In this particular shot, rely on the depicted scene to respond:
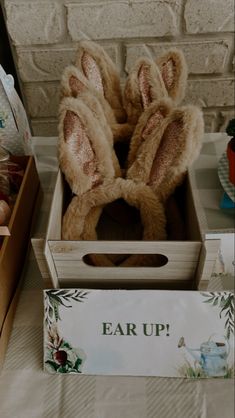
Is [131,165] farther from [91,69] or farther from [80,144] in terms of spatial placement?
[91,69]

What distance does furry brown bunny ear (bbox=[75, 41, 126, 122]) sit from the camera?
0.68m

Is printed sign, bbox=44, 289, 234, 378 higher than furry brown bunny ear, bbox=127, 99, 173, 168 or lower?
lower

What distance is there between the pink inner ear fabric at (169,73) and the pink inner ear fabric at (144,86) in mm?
59

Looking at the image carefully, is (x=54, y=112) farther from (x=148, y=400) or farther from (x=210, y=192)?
(x=148, y=400)

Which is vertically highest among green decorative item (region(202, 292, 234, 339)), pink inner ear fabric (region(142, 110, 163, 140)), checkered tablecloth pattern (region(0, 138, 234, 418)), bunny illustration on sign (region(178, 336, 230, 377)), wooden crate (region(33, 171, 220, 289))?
pink inner ear fabric (region(142, 110, 163, 140))

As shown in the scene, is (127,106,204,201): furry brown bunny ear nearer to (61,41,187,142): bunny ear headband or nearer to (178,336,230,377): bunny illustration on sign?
(61,41,187,142): bunny ear headband

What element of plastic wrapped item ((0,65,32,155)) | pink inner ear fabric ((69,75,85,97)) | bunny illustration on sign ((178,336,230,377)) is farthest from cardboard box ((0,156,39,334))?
bunny illustration on sign ((178,336,230,377))

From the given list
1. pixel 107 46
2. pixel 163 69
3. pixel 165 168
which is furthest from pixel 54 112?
pixel 165 168

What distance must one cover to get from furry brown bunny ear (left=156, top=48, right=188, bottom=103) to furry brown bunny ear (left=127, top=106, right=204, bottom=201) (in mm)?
146

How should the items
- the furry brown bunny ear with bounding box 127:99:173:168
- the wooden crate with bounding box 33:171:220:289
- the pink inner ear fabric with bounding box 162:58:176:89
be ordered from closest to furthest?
the wooden crate with bounding box 33:171:220:289 → the furry brown bunny ear with bounding box 127:99:173:168 → the pink inner ear fabric with bounding box 162:58:176:89

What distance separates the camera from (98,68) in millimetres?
694

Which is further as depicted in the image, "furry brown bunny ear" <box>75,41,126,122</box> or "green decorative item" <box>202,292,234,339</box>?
"furry brown bunny ear" <box>75,41,126,122</box>

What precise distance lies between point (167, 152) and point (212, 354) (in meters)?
0.29

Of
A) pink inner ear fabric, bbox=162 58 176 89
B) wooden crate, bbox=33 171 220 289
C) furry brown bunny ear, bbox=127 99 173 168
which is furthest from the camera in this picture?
pink inner ear fabric, bbox=162 58 176 89
